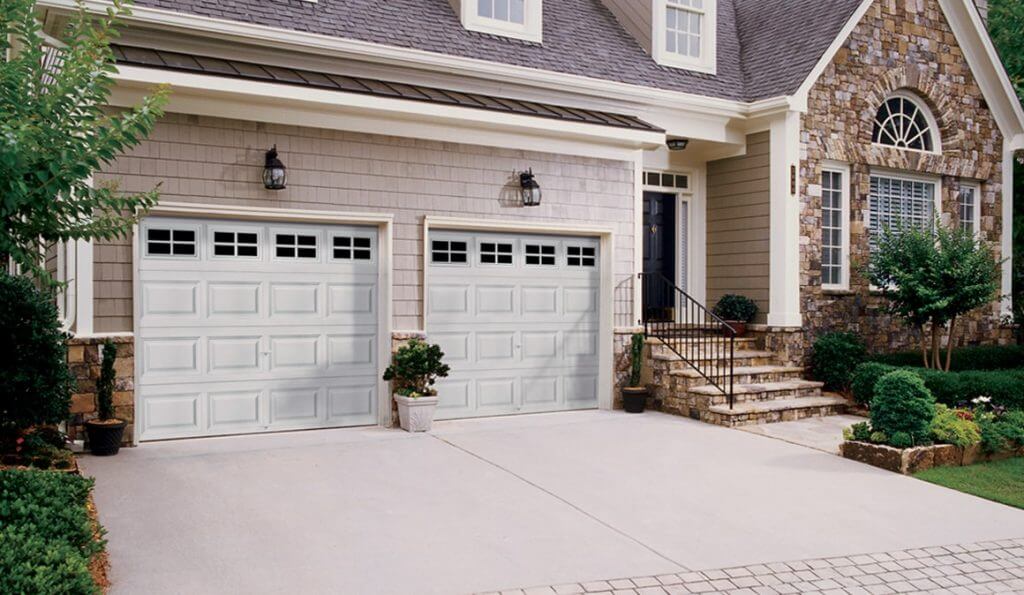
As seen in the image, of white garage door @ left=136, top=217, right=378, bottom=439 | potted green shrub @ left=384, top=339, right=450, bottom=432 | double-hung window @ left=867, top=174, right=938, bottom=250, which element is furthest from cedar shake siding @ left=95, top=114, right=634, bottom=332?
double-hung window @ left=867, top=174, right=938, bottom=250

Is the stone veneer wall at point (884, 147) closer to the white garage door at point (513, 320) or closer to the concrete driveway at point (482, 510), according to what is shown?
the white garage door at point (513, 320)

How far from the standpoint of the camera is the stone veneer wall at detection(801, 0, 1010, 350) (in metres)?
12.6

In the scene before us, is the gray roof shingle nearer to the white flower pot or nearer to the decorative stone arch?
the decorative stone arch

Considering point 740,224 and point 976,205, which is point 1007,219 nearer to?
point 976,205

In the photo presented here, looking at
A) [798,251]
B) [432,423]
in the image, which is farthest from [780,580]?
[798,251]

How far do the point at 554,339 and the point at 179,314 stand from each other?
15.4 ft

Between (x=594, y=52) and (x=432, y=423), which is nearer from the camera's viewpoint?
(x=432, y=423)

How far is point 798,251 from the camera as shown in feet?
40.8

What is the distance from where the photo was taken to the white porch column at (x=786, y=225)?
12320 mm

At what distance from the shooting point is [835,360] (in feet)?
39.8

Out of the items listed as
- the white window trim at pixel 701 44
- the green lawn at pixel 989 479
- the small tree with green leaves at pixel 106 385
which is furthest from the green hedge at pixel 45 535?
the white window trim at pixel 701 44

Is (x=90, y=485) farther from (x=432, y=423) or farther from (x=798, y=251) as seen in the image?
(x=798, y=251)

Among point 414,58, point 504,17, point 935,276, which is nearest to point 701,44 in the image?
point 504,17

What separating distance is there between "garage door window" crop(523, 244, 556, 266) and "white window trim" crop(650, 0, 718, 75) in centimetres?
383
